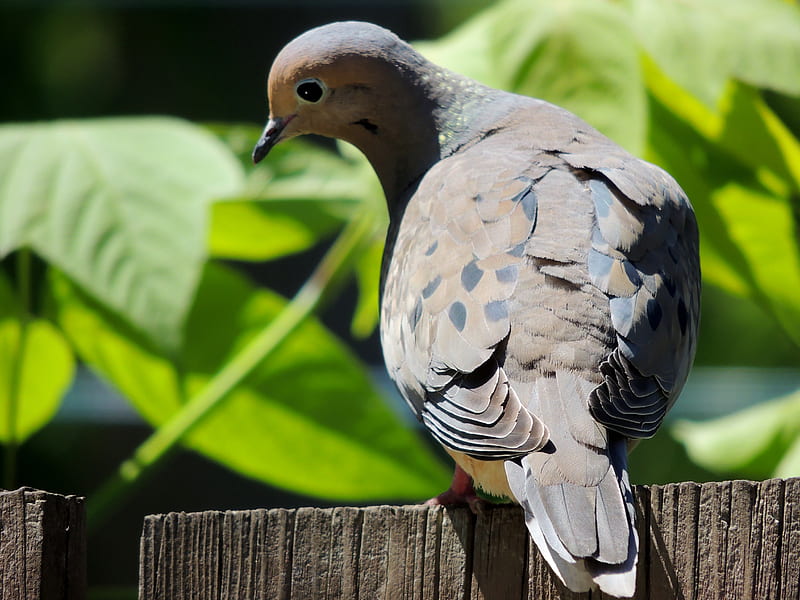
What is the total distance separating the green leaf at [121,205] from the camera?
7.84ft

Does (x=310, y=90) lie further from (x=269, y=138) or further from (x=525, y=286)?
(x=525, y=286)

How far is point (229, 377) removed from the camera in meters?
2.77

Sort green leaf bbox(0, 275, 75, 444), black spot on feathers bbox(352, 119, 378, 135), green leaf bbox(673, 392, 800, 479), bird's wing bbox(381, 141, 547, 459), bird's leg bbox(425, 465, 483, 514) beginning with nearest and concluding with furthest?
bird's wing bbox(381, 141, 547, 459) < bird's leg bbox(425, 465, 483, 514) < black spot on feathers bbox(352, 119, 378, 135) < green leaf bbox(0, 275, 75, 444) < green leaf bbox(673, 392, 800, 479)

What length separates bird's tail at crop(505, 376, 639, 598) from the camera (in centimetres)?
149

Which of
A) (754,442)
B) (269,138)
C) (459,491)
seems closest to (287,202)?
(269,138)

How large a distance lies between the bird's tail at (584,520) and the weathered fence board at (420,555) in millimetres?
85

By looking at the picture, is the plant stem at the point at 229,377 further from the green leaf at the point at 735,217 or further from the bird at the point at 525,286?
the green leaf at the point at 735,217

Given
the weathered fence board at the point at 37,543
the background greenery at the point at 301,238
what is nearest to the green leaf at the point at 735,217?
the background greenery at the point at 301,238

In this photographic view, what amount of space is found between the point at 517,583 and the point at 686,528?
10.6 inches

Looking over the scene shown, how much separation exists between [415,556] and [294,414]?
4.77 ft

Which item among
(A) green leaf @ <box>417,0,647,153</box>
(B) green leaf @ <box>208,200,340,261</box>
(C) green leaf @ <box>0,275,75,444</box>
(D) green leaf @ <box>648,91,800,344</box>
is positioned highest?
(A) green leaf @ <box>417,0,647,153</box>

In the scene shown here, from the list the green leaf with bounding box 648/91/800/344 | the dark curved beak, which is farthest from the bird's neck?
the green leaf with bounding box 648/91/800/344

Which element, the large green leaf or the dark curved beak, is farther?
the large green leaf

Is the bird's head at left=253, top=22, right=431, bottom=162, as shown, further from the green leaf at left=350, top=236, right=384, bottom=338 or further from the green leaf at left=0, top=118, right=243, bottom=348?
the green leaf at left=350, top=236, right=384, bottom=338
